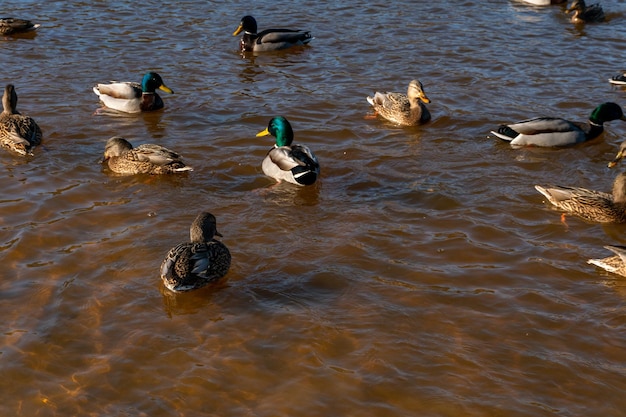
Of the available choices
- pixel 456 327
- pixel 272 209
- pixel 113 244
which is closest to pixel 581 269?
pixel 456 327

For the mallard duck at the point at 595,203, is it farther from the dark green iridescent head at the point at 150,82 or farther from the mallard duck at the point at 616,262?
the dark green iridescent head at the point at 150,82

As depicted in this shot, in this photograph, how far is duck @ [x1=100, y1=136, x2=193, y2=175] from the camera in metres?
10.4

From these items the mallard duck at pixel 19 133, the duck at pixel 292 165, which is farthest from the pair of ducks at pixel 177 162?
the mallard duck at pixel 19 133

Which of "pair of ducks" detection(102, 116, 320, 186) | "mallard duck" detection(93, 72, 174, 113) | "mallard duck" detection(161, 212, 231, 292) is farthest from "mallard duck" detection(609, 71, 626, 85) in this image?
"mallard duck" detection(161, 212, 231, 292)

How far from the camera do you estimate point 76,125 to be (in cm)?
1235

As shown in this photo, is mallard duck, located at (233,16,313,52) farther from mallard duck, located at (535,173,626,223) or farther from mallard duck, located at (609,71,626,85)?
mallard duck, located at (535,173,626,223)

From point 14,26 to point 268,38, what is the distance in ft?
16.6

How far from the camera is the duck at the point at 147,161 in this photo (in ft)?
34.1

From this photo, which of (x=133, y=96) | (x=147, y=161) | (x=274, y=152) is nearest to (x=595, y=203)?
(x=274, y=152)

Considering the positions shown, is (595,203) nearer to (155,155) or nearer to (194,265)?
(194,265)

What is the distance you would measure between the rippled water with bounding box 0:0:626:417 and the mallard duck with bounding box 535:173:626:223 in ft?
0.53

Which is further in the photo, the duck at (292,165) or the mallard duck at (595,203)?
the duck at (292,165)

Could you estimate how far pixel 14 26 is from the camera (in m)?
16.5

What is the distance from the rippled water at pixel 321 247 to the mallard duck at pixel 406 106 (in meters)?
0.23
